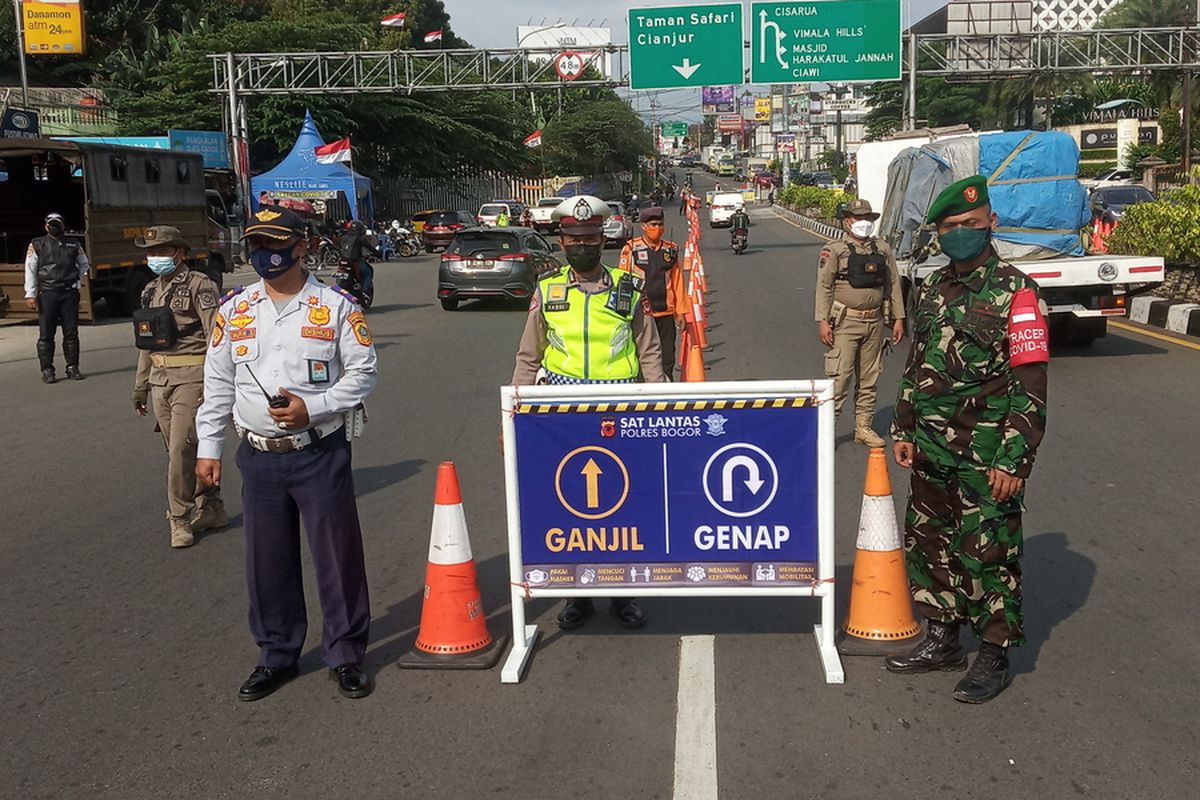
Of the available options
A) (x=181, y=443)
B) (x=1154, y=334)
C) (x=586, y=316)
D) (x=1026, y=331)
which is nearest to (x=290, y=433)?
(x=586, y=316)

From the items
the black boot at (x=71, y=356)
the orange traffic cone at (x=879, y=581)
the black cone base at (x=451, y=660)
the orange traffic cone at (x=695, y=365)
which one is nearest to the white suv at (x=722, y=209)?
the black boot at (x=71, y=356)

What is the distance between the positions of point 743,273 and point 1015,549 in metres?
22.8

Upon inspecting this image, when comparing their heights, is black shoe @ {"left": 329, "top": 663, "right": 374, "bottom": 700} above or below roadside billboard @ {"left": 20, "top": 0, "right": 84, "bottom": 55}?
below

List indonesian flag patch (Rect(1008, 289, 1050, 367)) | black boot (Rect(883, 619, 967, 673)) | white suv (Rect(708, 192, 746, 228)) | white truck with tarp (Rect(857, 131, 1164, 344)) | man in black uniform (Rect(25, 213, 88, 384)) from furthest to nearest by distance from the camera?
white suv (Rect(708, 192, 746, 228)) → man in black uniform (Rect(25, 213, 88, 384)) → white truck with tarp (Rect(857, 131, 1164, 344)) → black boot (Rect(883, 619, 967, 673)) → indonesian flag patch (Rect(1008, 289, 1050, 367))

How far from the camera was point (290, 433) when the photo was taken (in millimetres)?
4570

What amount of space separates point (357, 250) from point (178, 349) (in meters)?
11.6

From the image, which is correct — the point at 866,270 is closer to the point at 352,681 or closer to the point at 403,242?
the point at 352,681

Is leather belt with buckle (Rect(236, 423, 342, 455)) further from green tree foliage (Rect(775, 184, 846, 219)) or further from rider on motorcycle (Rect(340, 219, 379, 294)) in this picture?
green tree foliage (Rect(775, 184, 846, 219))

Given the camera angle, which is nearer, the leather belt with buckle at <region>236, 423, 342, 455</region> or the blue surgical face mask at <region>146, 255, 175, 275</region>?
the leather belt with buckle at <region>236, 423, 342, 455</region>

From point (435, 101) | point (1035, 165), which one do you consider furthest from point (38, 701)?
point (435, 101)

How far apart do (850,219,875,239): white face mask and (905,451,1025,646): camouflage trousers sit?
4271 millimetres

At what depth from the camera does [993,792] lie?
383 cm

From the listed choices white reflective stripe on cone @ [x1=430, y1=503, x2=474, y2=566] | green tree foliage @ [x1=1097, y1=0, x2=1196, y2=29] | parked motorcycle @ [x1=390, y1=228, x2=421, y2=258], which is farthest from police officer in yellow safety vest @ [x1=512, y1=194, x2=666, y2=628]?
green tree foliage @ [x1=1097, y1=0, x2=1196, y2=29]

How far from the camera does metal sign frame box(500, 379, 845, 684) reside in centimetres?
474
